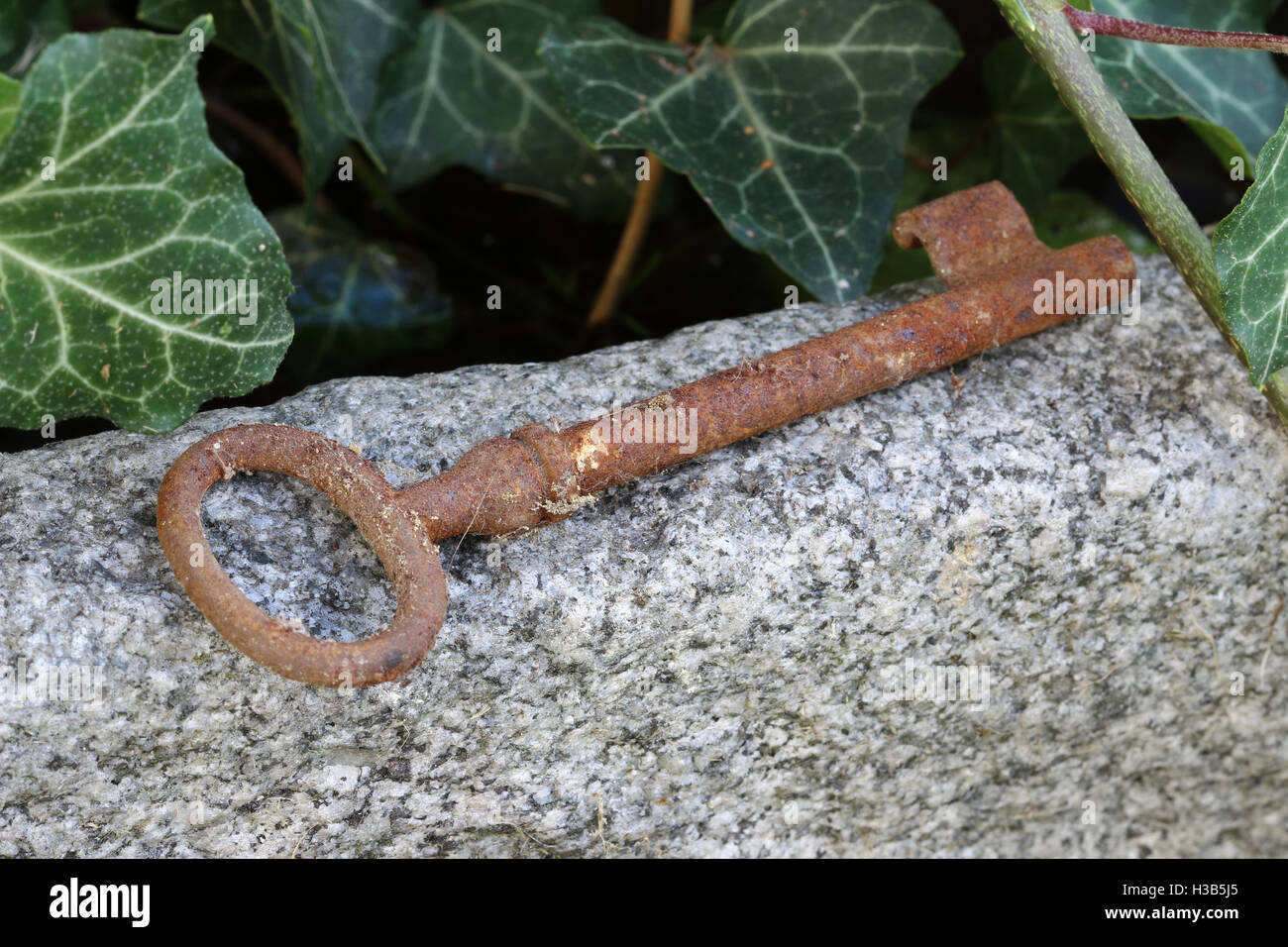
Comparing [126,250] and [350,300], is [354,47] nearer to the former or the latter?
[350,300]

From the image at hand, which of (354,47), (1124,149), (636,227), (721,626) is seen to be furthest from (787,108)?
(721,626)

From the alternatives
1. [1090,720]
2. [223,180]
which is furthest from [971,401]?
[223,180]

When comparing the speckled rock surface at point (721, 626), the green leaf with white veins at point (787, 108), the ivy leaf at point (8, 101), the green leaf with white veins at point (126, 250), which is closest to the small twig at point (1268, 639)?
the speckled rock surface at point (721, 626)

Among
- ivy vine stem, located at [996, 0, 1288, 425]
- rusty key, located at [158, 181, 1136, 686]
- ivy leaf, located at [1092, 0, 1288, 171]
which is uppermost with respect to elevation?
ivy leaf, located at [1092, 0, 1288, 171]

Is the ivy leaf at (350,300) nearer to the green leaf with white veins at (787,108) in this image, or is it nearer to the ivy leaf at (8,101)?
the green leaf with white veins at (787,108)

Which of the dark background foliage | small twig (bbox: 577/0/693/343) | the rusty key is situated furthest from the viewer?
the dark background foliage

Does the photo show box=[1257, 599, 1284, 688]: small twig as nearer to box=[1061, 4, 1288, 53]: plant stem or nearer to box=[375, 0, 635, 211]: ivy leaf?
box=[1061, 4, 1288, 53]: plant stem

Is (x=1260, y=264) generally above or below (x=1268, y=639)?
above

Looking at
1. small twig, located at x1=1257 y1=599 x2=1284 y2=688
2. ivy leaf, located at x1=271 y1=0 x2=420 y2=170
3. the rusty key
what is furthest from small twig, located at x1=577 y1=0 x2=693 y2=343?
small twig, located at x1=1257 y1=599 x2=1284 y2=688
